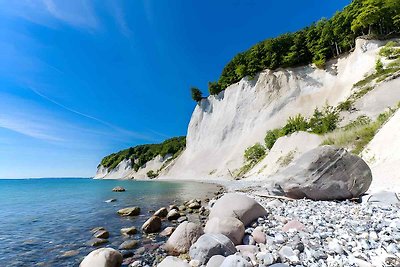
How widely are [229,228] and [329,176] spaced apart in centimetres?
486

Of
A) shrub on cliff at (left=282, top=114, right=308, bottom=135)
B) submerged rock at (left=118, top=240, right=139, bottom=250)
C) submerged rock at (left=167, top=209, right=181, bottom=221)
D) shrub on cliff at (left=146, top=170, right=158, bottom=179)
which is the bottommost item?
submerged rock at (left=118, top=240, right=139, bottom=250)

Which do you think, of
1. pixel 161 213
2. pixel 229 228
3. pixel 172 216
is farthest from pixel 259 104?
pixel 229 228

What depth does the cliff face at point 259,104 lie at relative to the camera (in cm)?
3716

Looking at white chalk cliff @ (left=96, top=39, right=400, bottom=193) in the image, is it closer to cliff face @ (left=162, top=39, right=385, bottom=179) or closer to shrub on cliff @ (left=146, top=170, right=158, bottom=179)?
cliff face @ (left=162, top=39, right=385, bottom=179)

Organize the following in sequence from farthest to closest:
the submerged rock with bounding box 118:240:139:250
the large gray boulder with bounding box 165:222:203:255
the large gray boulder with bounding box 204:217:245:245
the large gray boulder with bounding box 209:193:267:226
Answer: the submerged rock with bounding box 118:240:139:250 < the large gray boulder with bounding box 209:193:267:226 < the large gray boulder with bounding box 165:222:203:255 < the large gray boulder with bounding box 204:217:245:245

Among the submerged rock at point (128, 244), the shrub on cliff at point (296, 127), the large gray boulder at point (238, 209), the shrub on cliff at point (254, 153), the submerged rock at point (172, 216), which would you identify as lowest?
the submerged rock at point (128, 244)

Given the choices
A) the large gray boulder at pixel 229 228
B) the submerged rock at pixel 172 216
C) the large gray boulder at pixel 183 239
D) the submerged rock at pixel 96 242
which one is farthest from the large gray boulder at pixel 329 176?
the submerged rock at pixel 96 242

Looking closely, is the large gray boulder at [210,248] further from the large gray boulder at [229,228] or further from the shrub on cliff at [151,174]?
the shrub on cliff at [151,174]

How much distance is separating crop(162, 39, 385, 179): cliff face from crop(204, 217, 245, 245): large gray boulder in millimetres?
33158

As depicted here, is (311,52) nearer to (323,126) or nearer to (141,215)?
(323,126)

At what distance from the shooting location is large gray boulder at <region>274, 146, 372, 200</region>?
854cm

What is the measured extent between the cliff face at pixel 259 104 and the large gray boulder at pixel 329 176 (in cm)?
2987

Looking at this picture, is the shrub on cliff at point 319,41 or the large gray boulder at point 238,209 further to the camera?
the shrub on cliff at point 319,41

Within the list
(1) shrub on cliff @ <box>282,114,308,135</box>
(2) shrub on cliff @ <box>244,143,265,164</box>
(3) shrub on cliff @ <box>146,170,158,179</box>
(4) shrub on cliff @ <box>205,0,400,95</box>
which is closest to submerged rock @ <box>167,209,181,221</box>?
(1) shrub on cliff @ <box>282,114,308,135</box>
